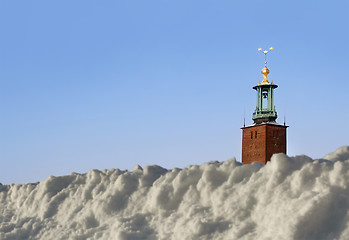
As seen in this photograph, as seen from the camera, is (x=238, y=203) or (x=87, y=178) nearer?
(x=238, y=203)

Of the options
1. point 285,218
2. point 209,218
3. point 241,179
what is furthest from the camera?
point 241,179

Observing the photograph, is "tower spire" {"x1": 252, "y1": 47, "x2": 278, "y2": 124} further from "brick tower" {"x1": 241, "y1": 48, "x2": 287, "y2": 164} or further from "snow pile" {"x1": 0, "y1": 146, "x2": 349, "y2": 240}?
"snow pile" {"x1": 0, "y1": 146, "x2": 349, "y2": 240}

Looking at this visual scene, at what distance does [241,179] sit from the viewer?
8977 mm

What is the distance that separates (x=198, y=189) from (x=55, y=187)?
12.0 feet

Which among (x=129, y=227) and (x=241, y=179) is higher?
(x=241, y=179)

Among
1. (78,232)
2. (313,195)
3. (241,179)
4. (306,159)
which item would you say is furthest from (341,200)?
(78,232)

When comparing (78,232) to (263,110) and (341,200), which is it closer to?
(341,200)

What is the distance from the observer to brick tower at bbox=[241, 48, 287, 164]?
204 ft

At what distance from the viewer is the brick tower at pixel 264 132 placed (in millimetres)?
62281

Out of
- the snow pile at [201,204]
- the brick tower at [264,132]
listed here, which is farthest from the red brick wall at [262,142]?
the snow pile at [201,204]

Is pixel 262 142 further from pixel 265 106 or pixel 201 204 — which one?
pixel 201 204

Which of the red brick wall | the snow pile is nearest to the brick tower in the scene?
the red brick wall

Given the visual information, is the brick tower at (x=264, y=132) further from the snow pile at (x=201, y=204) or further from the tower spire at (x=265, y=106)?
the snow pile at (x=201, y=204)

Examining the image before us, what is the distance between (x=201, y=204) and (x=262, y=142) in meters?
54.0
